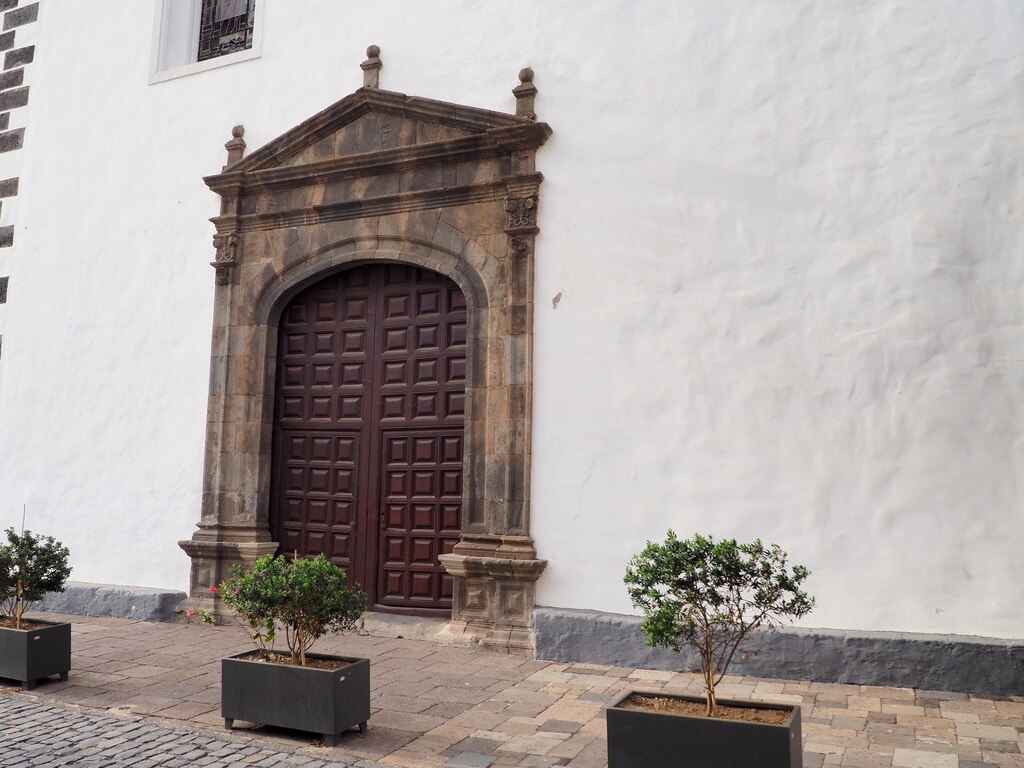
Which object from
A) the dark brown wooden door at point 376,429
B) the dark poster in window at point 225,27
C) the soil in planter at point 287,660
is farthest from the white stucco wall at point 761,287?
the soil in planter at point 287,660

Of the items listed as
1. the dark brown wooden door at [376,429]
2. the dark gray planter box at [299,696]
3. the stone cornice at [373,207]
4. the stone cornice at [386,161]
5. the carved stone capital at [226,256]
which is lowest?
the dark gray planter box at [299,696]

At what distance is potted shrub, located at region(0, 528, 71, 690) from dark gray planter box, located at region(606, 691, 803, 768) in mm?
3676

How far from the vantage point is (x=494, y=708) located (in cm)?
500

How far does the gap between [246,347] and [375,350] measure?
3.94 feet

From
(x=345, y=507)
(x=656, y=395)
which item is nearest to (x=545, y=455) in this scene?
(x=656, y=395)

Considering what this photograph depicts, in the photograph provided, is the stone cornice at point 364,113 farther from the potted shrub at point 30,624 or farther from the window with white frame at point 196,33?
the potted shrub at point 30,624

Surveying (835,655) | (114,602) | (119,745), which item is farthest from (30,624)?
(835,655)

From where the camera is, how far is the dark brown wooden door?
725cm

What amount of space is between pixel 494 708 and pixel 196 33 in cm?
742

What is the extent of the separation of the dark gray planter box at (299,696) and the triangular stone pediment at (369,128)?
4390mm

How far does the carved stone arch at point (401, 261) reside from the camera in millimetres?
6750

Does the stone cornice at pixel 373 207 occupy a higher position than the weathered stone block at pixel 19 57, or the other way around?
the weathered stone block at pixel 19 57

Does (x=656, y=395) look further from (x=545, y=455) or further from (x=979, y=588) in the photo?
(x=979, y=588)

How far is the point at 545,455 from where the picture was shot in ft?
22.0
